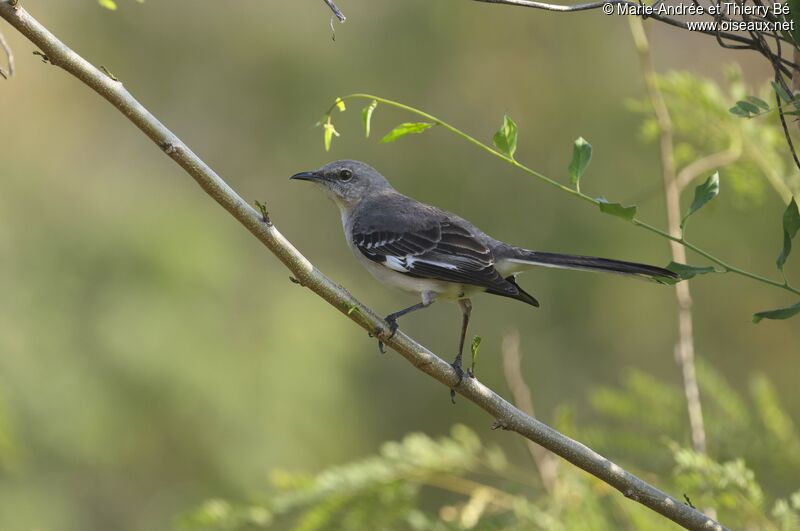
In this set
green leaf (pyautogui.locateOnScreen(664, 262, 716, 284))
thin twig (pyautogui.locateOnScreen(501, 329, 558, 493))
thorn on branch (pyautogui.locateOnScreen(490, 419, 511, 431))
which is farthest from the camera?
thin twig (pyautogui.locateOnScreen(501, 329, 558, 493))

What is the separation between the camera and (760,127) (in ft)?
14.0

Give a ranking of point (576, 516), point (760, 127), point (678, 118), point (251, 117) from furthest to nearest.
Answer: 1. point (251, 117)
2. point (678, 118)
3. point (760, 127)
4. point (576, 516)

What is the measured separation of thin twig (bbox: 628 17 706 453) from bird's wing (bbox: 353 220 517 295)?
29.0 inches

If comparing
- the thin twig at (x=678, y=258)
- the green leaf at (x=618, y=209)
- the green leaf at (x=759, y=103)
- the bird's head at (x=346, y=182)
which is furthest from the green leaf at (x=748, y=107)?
the bird's head at (x=346, y=182)

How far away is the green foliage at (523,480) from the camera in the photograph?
12.3 ft

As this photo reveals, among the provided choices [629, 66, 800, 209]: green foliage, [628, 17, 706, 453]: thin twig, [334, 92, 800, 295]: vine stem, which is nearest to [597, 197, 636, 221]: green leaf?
[334, 92, 800, 295]: vine stem

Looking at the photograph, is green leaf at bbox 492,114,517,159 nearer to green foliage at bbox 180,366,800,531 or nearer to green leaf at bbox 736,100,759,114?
green leaf at bbox 736,100,759,114

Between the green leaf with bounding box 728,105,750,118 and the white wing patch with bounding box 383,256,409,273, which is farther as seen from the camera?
the white wing patch with bounding box 383,256,409,273

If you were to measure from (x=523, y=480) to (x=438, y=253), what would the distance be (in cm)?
112

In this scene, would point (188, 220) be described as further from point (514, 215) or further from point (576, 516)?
point (576, 516)

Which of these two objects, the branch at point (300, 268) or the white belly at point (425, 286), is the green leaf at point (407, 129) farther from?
the white belly at point (425, 286)

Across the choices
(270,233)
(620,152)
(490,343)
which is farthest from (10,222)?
(270,233)

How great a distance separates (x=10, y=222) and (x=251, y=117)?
11.8 ft

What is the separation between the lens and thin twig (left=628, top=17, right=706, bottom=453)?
10.4 ft
